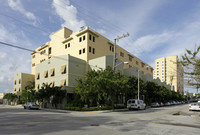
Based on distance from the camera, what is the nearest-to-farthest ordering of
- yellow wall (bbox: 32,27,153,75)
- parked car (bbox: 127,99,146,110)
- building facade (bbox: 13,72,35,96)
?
1. parked car (bbox: 127,99,146,110)
2. yellow wall (bbox: 32,27,153,75)
3. building facade (bbox: 13,72,35,96)

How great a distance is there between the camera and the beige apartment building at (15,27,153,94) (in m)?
32.3

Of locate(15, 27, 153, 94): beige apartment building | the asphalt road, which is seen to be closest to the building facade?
locate(15, 27, 153, 94): beige apartment building

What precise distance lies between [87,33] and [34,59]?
2778cm

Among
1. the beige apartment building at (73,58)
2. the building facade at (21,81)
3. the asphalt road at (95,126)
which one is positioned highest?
the beige apartment building at (73,58)

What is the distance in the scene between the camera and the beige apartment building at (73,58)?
32.3 m

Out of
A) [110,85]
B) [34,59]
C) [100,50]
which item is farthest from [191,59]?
[34,59]

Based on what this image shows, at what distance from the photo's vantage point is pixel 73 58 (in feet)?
108

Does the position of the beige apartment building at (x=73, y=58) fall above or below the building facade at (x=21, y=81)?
above

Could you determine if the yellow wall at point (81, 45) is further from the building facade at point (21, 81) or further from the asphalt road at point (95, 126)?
the asphalt road at point (95, 126)

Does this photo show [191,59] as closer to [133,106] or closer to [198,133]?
[198,133]

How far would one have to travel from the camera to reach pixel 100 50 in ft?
129

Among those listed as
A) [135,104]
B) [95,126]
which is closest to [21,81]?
[135,104]

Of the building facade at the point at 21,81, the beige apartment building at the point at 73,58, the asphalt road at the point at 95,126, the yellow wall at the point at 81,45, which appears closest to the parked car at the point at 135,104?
the beige apartment building at the point at 73,58

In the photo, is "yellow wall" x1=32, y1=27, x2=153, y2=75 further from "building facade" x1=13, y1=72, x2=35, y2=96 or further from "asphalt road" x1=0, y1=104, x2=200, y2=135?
"asphalt road" x1=0, y1=104, x2=200, y2=135
